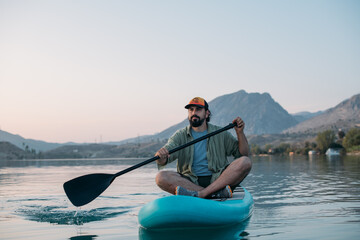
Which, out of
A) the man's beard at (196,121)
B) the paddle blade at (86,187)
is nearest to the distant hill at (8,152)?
the paddle blade at (86,187)

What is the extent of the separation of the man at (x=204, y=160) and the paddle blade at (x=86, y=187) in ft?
3.24

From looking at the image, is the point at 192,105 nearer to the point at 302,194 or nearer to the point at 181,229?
the point at 181,229

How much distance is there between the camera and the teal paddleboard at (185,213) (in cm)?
552

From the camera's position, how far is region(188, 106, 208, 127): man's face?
6.78 m

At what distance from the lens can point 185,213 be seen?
5.53 metres

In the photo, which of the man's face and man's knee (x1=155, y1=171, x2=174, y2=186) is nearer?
man's knee (x1=155, y1=171, x2=174, y2=186)

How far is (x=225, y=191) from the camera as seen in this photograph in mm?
6527

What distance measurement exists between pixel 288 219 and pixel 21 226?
3.94 m

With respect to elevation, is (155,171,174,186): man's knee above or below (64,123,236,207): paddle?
above

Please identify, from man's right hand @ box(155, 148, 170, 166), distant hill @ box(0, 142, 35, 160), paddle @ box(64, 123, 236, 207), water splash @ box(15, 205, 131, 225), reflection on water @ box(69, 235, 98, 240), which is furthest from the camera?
distant hill @ box(0, 142, 35, 160)

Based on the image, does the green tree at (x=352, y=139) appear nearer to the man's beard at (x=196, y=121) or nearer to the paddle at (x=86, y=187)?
the man's beard at (x=196, y=121)

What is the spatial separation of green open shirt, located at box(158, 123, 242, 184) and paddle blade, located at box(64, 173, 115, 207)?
3.33ft

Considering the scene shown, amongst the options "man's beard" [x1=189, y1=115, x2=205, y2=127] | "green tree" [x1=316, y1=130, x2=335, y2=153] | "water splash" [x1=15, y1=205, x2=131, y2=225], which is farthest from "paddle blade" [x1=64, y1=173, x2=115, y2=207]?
"green tree" [x1=316, y1=130, x2=335, y2=153]

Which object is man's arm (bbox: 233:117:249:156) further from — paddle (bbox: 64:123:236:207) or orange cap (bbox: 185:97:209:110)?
paddle (bbox: 64:123:236:207)
